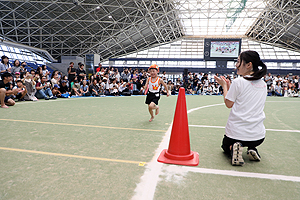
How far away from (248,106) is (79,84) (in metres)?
11.3

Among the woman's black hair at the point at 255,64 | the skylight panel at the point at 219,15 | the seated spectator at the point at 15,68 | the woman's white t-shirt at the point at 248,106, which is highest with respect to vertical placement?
the skylight panel at the point at 219,15

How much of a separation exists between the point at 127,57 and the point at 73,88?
2877 centimetres

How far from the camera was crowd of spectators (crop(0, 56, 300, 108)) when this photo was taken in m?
8.35

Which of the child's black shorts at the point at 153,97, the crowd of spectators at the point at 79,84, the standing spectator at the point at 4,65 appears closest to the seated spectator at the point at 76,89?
the crowd of spectators at the point at 79,84

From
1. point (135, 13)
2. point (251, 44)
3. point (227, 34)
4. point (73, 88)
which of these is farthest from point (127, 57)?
point (73, 88)

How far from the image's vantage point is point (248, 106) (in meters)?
2.30

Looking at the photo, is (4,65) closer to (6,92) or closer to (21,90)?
(21,90)

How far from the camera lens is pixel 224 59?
23.1 m

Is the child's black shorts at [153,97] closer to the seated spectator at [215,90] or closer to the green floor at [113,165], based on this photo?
the green floor at [113,165]

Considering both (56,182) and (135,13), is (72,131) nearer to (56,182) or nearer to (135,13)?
(56,182)

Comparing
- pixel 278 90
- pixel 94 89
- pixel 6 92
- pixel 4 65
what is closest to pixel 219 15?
pixel 278 90

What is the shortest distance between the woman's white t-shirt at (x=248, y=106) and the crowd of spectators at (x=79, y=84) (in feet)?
23.2

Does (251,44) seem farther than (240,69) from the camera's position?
Yes

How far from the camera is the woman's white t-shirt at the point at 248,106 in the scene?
7.49ft
